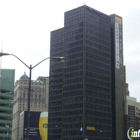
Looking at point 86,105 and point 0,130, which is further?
point 86,105

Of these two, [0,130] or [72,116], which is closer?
[0,130]

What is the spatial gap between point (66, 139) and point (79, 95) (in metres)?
24.2

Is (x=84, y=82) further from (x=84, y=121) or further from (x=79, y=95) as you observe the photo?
(x=84, y=121)

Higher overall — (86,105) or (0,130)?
(86,105)

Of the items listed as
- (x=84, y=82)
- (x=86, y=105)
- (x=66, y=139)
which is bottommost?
(x=66, y=139)

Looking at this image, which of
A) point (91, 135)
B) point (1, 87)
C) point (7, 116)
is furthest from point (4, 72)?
point (91, 135)

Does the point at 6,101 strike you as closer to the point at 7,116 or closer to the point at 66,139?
the point at 7,116

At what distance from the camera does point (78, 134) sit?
638 ft

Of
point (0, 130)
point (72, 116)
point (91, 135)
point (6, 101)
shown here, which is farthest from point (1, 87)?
point (91, 135)

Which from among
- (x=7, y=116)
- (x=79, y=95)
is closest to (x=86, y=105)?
(x=79, y=95)

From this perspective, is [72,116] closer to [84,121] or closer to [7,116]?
[84,121]

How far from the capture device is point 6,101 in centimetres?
18800

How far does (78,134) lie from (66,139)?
8875mm

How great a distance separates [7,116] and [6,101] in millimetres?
7442
